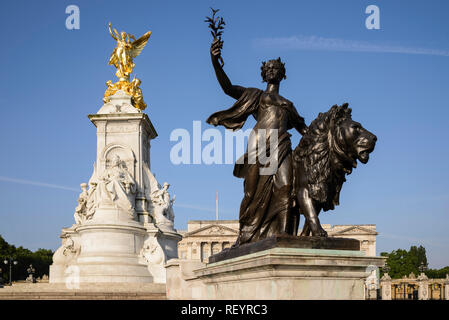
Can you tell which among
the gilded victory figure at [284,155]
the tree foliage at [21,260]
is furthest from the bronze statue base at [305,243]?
the tree foliage at [21,260]

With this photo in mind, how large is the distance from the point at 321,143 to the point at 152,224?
21.3m

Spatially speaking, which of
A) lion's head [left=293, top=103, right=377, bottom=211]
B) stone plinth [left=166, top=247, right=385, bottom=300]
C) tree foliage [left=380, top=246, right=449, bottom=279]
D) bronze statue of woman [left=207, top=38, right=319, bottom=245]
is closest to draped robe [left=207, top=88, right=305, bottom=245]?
bronze statue of woman [left=207, top=38, right=319, bottom=245]

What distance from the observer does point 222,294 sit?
8195 millimetres

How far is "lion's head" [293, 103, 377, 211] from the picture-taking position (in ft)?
23.6

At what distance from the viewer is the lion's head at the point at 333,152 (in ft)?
23.6

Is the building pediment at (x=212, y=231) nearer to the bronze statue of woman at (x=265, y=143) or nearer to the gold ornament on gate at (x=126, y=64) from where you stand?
the gold ornament on gate at (x=126, y=64)

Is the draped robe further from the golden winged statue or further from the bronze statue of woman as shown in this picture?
the golden winged statue

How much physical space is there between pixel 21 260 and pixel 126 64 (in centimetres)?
5967

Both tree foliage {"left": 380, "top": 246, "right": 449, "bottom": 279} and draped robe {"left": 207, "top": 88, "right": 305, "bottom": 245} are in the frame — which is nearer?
draped robe {"left": 207, "top": 88, "right": 305, "bottom": 245}

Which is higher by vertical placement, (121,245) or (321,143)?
(321,143)

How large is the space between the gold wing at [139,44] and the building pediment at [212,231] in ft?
241

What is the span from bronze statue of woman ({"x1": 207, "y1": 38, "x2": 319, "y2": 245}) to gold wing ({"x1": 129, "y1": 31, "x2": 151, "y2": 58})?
2517cm
